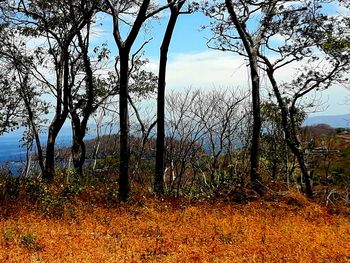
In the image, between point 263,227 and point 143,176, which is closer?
point 263,227

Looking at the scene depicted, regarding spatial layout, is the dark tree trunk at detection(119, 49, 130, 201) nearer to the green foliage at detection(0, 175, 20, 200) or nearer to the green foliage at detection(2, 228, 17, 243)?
the green foliage at detection(0, 175, 20, 200)

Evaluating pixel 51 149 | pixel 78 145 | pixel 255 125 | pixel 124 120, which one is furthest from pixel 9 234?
pixel 78 145

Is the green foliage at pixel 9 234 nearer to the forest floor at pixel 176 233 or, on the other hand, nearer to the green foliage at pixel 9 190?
the forest floor at pixel 176 233

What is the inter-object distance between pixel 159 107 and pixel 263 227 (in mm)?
6381

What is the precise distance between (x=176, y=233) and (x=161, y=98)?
6.70m

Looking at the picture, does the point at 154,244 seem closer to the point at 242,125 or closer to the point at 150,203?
the point at 150,203

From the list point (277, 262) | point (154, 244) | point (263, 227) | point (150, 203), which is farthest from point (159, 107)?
point (277, 262)

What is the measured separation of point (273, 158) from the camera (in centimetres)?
2575

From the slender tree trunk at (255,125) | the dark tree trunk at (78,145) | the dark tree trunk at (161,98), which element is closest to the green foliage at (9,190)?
the dark tree trunk at (161,98)

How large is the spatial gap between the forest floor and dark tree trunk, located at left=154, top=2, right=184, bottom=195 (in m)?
1.77

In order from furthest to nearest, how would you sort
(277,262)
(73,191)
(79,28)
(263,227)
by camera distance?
(79,28), (73,191), (263,227), (277,262)

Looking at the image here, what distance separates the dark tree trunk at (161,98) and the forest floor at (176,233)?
5.82 ft

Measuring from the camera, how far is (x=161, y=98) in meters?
15.8

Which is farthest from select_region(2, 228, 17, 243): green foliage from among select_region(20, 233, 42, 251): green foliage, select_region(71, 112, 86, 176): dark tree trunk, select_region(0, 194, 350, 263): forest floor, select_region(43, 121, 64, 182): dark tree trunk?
A: select_region(71, 112, 86, 176): dark tree trunk
